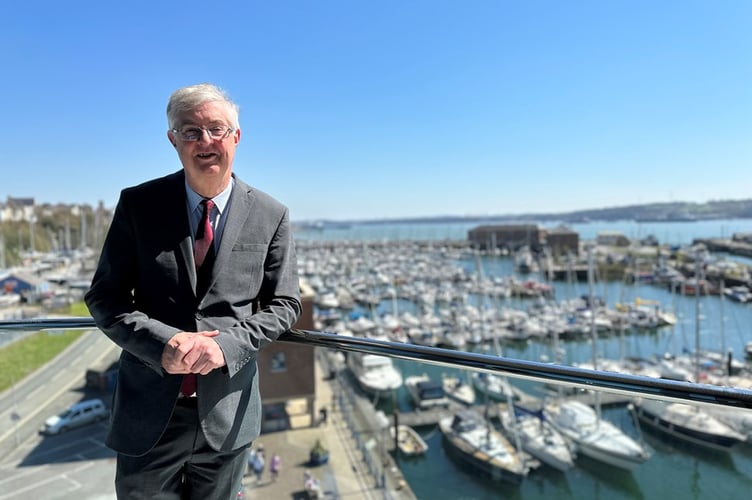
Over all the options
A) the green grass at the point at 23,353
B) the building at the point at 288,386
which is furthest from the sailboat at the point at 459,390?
the green grass at the point at 23,353

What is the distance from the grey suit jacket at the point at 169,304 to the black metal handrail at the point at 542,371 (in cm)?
31

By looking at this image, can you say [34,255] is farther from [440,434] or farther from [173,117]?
[173,117]

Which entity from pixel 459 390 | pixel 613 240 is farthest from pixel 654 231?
pixel 459 390

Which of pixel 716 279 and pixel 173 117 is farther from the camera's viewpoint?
pixel 716 279

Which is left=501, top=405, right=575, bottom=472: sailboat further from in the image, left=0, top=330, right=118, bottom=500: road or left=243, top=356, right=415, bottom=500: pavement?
left=0, top=330, right=118, bottom=500: road

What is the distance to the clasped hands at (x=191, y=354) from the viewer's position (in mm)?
906

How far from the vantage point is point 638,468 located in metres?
8.31

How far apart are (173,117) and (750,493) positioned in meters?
2.34

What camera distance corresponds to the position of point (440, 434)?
41.2 ft

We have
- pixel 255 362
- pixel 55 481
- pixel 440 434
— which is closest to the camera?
pixel 255 362

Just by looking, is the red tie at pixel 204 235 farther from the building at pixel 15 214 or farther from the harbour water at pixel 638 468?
the building at pixel 15 214

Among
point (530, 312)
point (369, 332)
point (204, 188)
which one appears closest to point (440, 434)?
point (369, 332)

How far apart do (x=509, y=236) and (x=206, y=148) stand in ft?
227

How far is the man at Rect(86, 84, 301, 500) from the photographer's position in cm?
99
